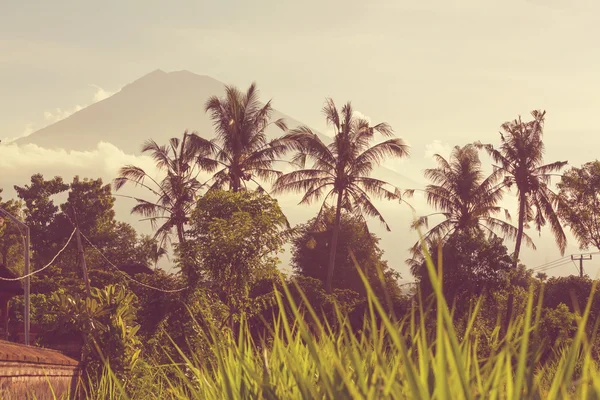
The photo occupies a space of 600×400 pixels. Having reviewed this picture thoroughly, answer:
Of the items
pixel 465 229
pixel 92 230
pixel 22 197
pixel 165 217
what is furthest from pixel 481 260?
pixel 22 197

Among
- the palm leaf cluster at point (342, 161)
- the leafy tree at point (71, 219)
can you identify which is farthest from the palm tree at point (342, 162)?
the leafy tree at point (71, 219)

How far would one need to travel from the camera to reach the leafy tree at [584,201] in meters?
44.4

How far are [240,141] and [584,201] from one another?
22.3 metres

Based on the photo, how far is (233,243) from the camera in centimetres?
2692

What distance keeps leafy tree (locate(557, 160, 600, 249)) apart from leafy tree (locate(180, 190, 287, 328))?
23235 millimetres

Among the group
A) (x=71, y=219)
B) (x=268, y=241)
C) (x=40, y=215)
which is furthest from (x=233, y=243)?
(x=40, y=215)

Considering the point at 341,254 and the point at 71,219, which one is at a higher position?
the point at 71,219

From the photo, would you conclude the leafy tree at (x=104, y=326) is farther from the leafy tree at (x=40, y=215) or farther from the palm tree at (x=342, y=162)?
the leafy tree at (x=40, y=215)

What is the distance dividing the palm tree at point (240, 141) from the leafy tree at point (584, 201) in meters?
18.8

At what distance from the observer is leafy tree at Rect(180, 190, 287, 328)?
27.3 meters

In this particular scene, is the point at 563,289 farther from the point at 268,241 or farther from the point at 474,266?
the point at 268,241

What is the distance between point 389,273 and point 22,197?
30231 millimetres

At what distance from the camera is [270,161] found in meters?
39.1

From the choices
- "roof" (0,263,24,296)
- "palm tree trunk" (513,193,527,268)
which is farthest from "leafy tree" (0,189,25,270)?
"palm tree trunk" (513,193,527,268)
